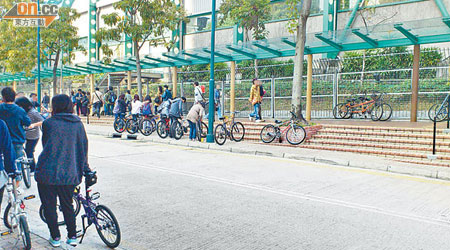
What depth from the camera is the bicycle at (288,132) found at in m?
13.4

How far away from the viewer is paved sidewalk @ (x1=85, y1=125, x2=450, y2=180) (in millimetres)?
9305

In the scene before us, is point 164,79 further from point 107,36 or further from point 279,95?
point 279,95

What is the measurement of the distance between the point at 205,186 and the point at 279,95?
39.1 feet

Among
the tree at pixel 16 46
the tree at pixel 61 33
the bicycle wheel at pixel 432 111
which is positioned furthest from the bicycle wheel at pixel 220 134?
the tree at pixel 16 46

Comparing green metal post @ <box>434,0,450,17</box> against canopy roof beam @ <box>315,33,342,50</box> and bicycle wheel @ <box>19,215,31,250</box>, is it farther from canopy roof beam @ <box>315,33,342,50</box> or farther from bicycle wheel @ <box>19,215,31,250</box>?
bicycle wheel @ <box>19,215,31,250</box>

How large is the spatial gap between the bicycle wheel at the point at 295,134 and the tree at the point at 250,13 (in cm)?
1273

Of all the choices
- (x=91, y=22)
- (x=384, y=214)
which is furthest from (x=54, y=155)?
(x=91, y=22)

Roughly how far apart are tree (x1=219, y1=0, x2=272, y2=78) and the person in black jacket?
2211 cm

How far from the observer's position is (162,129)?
1616cm

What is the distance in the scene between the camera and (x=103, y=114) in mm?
26703

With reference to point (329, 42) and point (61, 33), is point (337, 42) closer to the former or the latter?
point (329, 42)

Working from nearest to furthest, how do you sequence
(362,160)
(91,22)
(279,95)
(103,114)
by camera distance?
1. (362,160)
2. (279,95)
3. (103,114)
4. (91,22)

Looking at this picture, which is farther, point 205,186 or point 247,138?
point 247,138

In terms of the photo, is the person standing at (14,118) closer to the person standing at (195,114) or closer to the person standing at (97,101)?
the person standing at (195,114)
